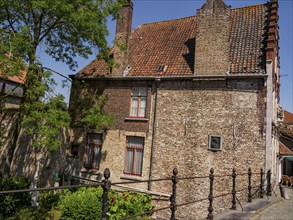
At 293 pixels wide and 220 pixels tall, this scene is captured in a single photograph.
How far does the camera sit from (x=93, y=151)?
54.0 feet

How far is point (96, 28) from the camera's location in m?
13.3

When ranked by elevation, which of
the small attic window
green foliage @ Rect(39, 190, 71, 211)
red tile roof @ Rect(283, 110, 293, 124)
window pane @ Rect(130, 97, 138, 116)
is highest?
red tile roof @ Rect(283, 110, 293, 124)

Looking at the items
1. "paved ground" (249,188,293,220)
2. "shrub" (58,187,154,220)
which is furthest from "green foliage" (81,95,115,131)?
"paved ground" (249,188,293,220)

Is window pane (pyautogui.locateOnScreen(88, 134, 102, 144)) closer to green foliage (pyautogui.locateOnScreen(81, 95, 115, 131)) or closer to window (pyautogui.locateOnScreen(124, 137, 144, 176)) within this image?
green foliage (pyautogui.locateOnScreen(81, 95, 115, 131))

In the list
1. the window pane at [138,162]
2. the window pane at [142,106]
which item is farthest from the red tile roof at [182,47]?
the window pane at [138,162]

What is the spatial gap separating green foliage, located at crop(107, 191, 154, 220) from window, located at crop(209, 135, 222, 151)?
4.12 m

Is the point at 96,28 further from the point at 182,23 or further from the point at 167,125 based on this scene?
the point at 182,23

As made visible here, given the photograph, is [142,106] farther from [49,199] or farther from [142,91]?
[49,199]

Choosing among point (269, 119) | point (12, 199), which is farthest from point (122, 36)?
point (12, 199)

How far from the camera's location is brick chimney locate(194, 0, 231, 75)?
14016mm

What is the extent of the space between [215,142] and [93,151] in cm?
719

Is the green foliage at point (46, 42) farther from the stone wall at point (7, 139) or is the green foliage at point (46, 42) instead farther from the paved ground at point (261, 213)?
the paved ground at point (261, 213)

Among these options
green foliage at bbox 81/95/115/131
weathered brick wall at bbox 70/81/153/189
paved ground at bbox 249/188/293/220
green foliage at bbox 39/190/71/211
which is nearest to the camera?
paved ground at bbox 249/188/293/220

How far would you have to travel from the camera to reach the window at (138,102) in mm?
15613
